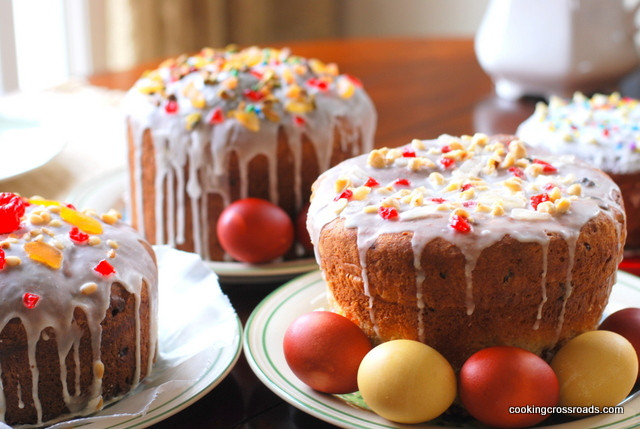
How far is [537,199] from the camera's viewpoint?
109 cm

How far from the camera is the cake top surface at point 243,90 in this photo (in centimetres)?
157

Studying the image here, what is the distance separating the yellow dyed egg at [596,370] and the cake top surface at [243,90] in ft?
2.31

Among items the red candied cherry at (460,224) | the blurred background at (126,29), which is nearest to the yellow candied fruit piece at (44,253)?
the red candied cherry at (460,224)

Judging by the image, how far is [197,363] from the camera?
116 cm

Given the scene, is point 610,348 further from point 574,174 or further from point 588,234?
point 574,174

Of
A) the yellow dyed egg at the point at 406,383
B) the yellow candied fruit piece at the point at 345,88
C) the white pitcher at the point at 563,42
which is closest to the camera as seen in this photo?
the yellow dyed egg at the point at 406,383

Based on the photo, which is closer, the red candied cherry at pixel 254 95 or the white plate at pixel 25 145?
the red candied cherry at pixel 254 95

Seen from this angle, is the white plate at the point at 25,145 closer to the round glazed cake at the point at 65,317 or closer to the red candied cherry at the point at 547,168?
the round glazed cake at the point at 65,317

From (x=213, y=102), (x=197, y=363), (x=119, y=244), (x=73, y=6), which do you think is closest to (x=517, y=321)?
(x=197, y=363)

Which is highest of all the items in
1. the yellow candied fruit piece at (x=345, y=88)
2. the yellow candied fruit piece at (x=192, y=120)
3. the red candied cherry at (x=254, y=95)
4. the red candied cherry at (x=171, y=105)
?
Result: the red candied cherry at (x=254, y=95)

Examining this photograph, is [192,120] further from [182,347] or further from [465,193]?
[465,193]

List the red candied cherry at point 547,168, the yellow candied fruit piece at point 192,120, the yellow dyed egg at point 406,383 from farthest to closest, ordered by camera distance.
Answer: the yellow candied fruit piece at point 192,120 < the red candied cherry at point 547,168 < the yellow dyed egg at point 406,383

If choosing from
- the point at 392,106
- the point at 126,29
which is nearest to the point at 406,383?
the point at 392,106

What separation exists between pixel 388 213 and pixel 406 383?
0.21 metres
